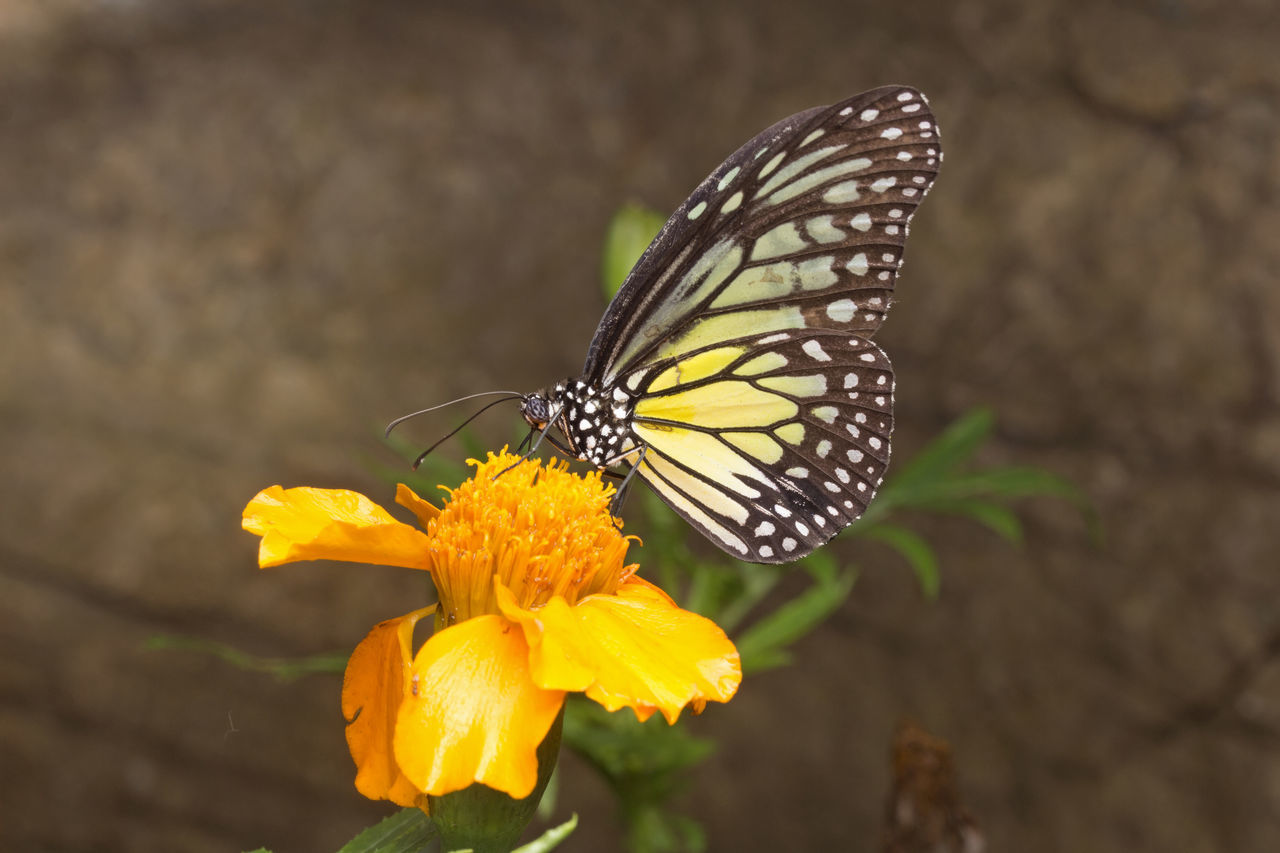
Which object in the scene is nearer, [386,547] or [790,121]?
[386,547]

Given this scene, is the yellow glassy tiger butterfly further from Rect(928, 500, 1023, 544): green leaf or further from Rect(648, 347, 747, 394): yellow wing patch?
Rect(928, 500, 1023, 544): green leaf

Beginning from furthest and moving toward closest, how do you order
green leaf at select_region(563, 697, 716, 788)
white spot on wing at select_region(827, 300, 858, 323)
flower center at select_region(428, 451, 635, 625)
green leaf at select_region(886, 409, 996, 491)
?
green leaf at select_region(886, 409, 996, 491) < green leaf at select_region(563, 697, 716, 788) < white spot on wing at select_region(827, 300, 858, 323) < flower center at select_region(428, 451, 635, 625)

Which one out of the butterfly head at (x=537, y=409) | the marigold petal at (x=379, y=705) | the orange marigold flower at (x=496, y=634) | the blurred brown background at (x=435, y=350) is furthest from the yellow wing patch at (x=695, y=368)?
the blurred brown background at (x=435, y=350)

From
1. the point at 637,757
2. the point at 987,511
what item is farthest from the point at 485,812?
the point at 987,511

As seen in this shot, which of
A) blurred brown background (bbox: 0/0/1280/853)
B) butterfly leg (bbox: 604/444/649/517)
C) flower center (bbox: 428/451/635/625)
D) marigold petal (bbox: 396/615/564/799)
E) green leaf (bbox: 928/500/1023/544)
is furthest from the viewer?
blurred brown background (bbox: 0/0/1280/853)

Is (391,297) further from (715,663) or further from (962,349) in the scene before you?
(715,663)

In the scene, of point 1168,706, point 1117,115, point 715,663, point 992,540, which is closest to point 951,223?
point 1117,115

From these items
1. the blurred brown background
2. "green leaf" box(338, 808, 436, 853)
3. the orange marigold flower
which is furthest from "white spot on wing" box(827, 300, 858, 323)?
the blurred brown background
